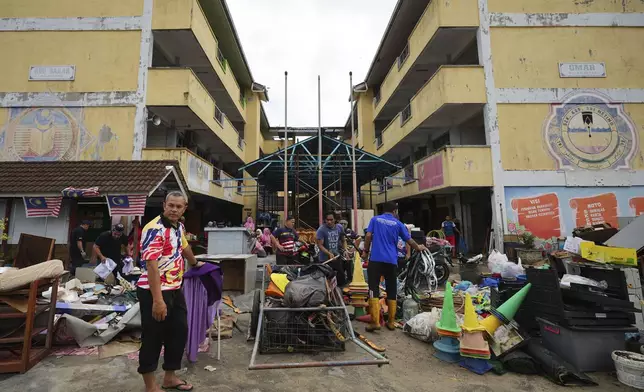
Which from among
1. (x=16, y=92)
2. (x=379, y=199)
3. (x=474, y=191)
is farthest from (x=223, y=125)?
(x=474, y=191)

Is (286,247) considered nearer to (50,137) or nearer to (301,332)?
(301,332)

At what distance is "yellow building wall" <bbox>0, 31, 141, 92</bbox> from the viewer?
11.7 metres

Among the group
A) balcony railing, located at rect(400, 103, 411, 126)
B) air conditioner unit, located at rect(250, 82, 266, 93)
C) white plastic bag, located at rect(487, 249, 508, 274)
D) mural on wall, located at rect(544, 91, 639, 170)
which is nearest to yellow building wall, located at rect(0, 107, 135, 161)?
air conditioner unit, located at rect(250, 82, 266, 93)

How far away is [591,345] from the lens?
3.45m

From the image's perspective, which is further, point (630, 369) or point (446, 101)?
point (446, 101)

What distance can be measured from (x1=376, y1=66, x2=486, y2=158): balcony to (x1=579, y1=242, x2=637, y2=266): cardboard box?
8603 millimetres

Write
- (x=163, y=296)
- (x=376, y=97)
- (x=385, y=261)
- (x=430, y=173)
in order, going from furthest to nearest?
(x=376, y=97) < (x=430, y=173) < (x=385, y=261) < (x=163, y=296)

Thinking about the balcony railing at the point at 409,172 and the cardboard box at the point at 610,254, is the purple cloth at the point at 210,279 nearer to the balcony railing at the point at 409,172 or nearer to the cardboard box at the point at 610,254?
the cardboard box at the point at 610,254

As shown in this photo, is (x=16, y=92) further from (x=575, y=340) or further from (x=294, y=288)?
(x=575, y=340)

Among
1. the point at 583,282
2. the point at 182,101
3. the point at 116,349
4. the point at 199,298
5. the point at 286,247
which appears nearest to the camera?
the point at 199,298

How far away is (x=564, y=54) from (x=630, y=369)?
42.9 feet

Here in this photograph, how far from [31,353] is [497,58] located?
15.1 meters

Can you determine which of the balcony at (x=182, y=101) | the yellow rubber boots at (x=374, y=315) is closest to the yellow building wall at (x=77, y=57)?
the balcony at (x=182, y=101)

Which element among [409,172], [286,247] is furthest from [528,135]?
[286,247]
